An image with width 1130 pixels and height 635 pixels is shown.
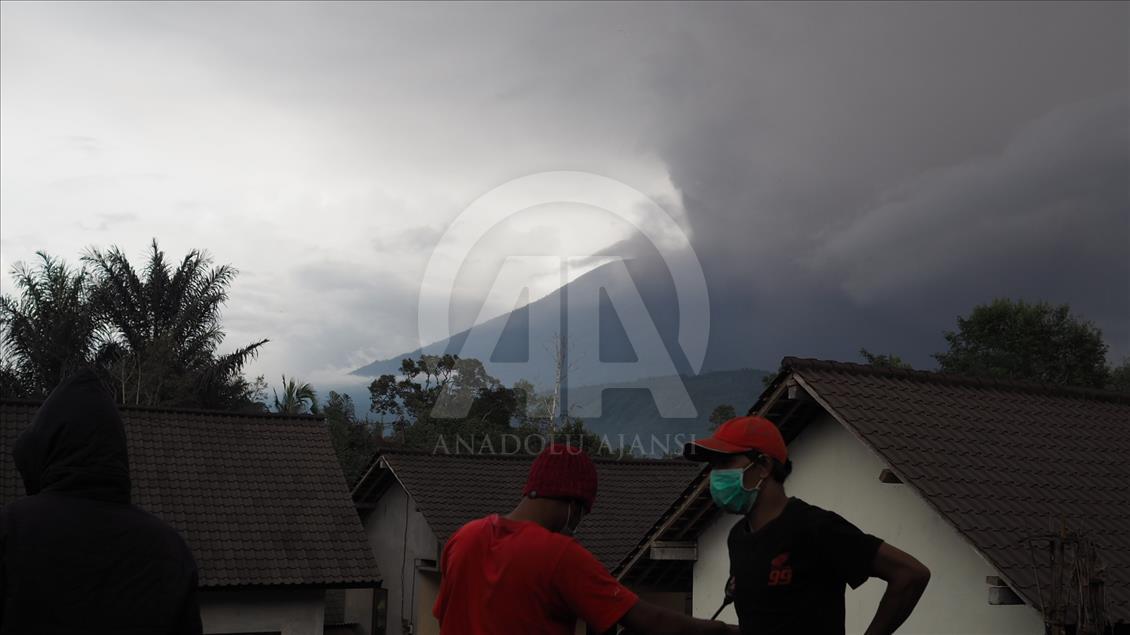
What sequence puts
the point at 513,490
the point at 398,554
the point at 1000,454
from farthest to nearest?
the point at 513,490 < the point at 398,554 < the point at 1000,454

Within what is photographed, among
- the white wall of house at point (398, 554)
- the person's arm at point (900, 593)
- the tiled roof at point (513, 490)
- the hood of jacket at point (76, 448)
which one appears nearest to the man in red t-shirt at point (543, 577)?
the person's arm at point (900, 593)

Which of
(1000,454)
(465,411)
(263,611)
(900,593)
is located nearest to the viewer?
(900,593)

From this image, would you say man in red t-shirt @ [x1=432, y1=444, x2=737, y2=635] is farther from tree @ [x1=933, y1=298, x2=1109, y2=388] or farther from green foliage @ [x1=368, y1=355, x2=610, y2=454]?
tree @ [x1=933, y1=298, x2=1109, y2=388]

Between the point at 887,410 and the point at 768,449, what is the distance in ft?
29.0

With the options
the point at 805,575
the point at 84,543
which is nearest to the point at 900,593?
the point at 805,575

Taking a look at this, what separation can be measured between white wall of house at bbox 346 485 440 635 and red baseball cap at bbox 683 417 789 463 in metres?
18.7

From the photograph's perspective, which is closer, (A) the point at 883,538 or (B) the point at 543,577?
(B) the point at 543,577

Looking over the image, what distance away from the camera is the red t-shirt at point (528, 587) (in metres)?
3.59

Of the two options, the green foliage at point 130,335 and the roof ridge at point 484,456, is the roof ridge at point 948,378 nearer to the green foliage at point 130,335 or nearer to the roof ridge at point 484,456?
the roof ridge at point 484,456

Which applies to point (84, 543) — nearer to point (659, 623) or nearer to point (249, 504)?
point (659, 623)

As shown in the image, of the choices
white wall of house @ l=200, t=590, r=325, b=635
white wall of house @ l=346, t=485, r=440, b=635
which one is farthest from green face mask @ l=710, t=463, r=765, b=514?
white wall of house @ l=346, t=485, r=440, b=635

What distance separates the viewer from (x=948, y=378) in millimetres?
14453

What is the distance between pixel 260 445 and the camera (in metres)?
20.3

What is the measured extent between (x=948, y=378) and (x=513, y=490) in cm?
1268
